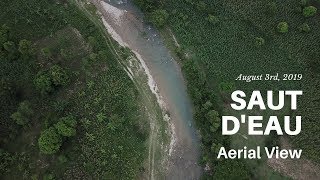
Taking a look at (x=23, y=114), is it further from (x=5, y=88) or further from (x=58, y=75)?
(x=58, y=75)

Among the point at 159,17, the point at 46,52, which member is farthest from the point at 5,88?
the point at 159,17

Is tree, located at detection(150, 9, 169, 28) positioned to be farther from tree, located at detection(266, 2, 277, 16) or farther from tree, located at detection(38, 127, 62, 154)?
tree, located at detection(38, 127, 62, 154)

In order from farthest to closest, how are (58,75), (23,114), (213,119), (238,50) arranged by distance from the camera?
1. (238,50)
2. (213,119)
3. (58,75)
4. (23,114)

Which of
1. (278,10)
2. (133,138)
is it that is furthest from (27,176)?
(278,10)

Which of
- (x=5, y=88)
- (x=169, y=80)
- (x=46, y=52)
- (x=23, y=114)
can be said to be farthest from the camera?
(x=169, y=80)

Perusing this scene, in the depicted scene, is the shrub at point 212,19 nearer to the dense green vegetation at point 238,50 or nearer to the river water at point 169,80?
the dense green vegetation at point 238,50

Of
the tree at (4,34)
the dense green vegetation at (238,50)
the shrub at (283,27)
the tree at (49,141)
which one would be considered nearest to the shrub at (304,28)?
the dense green vegetation at (238,50)

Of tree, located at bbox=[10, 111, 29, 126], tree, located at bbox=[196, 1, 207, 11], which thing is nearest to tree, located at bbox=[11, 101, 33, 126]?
tree, located at bbox=[10, 111, 29, 126]
